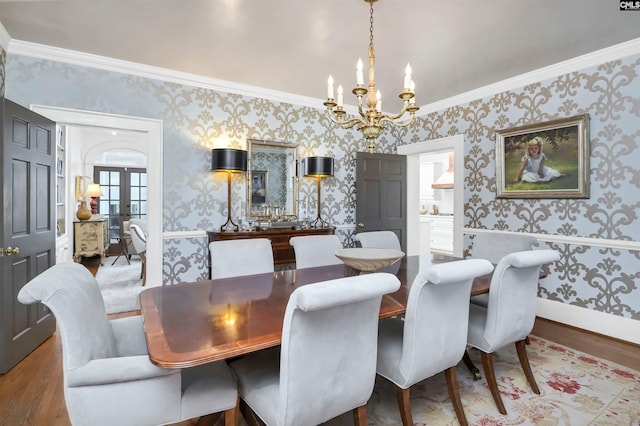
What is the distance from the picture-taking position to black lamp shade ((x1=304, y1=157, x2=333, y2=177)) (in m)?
4.11

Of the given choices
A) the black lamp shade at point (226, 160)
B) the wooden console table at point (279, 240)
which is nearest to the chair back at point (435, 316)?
the wooden console table at point (279, 240)

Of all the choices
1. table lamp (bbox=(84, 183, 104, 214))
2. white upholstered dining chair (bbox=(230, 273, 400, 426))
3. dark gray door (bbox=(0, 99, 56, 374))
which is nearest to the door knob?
dark gray door (bbox=(0, 99, 56, 374))

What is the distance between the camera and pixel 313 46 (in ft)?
9.57

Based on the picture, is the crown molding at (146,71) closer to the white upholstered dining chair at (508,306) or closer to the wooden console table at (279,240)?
the wooden console table at (279,240)

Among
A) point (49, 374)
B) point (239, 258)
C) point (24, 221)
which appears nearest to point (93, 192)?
point (24, 221)

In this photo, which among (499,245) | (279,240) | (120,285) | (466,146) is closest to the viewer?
(499,245)

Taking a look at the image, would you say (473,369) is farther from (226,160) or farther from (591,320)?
(226,160)

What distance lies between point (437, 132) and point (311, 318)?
13.3 ft

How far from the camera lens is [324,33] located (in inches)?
106

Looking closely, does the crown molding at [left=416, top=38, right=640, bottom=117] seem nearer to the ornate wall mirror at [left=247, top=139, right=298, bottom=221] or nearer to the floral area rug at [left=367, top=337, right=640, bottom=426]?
the ornate wall mirror at [left=247, top=139, right=298, bottom=221]

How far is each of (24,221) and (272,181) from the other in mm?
2354

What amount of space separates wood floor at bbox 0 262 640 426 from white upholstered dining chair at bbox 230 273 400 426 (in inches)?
37.2

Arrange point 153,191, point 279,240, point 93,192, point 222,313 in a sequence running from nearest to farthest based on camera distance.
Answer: point 222,313 < point 153,191 < point 279,240 < point 93,192

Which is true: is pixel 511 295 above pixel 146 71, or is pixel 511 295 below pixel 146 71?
below
